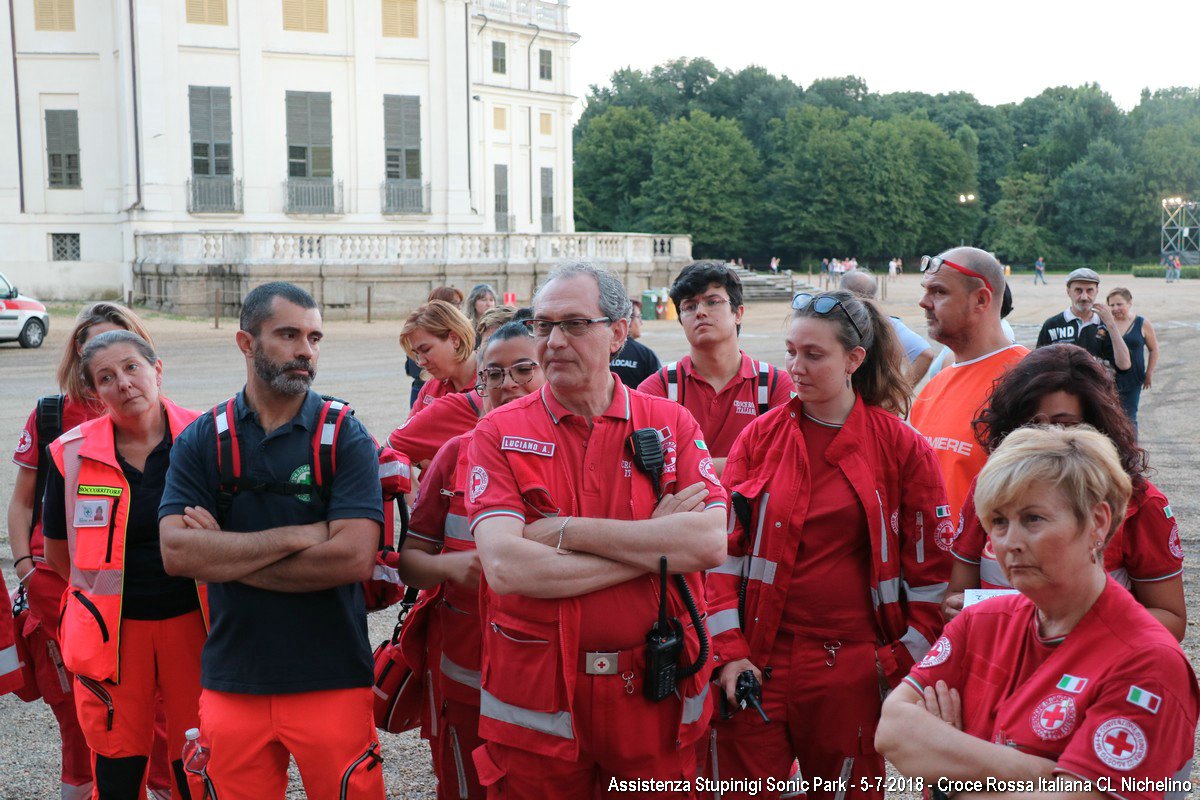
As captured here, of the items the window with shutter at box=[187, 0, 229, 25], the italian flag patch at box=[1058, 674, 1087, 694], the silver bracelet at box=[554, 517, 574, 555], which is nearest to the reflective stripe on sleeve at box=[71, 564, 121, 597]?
the silver bracelet at box=[554, 517, 574, 555]

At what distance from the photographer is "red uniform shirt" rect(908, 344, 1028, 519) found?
4.00 meters

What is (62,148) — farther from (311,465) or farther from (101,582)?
(311,465)

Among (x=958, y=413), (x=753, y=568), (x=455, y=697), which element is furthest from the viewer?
(x=958, y=413)

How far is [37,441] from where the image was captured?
4.56 meters

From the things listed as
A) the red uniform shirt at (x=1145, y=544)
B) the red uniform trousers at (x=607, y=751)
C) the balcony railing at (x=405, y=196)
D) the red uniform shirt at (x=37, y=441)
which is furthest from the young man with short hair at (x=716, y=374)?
the balcony railing at (x=405, y=196)

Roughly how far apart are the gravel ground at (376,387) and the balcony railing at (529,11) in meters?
19.3

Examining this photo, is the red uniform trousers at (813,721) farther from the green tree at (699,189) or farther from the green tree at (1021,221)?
the green tree at (1021,221)

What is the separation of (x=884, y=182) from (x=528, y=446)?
81.9 m

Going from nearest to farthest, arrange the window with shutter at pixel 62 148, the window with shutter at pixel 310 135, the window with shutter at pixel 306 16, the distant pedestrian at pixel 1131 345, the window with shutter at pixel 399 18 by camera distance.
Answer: the distant pedestrian at pixel 1131 345 → the window with shutter at pixel 62 148 → the window with shutter at pixel 306 16 → the window with shutter at pixel 310 135 → the window with shutter at pixel 399 18

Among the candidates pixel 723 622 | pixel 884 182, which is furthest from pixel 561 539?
pixel 884 182

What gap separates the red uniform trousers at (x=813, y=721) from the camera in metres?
3.52

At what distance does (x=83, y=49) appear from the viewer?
35.5 metres

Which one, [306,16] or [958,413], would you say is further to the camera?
[306,16]

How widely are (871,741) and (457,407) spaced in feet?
7.08
